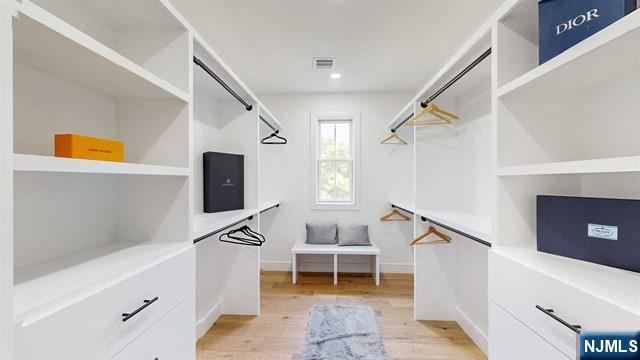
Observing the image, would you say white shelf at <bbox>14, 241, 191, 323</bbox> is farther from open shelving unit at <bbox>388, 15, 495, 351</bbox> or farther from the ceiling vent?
the ceiling vent

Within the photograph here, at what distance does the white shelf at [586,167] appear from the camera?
672mm

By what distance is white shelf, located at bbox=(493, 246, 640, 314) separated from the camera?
0.70 meters

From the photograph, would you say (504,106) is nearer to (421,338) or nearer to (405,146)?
(421,338)

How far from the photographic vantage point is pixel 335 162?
4031 mm

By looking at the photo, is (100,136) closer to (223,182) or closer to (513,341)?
(223,182)

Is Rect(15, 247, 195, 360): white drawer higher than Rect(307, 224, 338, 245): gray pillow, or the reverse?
Rect(15, 247, 195, 360): white drawer

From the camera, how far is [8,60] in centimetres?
52

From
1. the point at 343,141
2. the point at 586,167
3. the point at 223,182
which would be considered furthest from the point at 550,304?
the point at 343,141

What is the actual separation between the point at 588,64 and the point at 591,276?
0.67 m

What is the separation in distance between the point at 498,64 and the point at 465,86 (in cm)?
116

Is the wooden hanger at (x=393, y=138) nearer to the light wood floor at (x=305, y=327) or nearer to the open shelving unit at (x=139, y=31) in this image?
the light wood floor at (x=305, y=327)

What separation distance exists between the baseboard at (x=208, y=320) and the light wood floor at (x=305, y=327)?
4 centimetres

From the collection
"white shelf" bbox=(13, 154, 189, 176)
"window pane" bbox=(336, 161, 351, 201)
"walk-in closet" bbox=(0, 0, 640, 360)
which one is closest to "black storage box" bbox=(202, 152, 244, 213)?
"walk-in closet" bbox=(0, 0, 640, 360)

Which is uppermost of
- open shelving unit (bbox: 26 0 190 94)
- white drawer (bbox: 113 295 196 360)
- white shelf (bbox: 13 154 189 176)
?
open shelving unit (bbox: 26 0 190 94)
